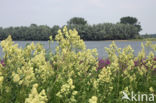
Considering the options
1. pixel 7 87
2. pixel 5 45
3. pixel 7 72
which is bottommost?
pixel 7 87

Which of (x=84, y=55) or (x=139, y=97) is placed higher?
(x=84, y=55)

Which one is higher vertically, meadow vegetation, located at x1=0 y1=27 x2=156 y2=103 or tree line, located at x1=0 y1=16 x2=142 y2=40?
tree line, located at x1=0 y1=16 x2=142 y2=40

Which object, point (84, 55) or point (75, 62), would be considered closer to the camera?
point (84, 55)

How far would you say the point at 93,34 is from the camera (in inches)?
1396

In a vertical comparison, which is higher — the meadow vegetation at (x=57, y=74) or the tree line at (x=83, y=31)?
the tree line at (x=83, y=31)

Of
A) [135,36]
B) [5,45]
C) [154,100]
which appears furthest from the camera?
[135,36]

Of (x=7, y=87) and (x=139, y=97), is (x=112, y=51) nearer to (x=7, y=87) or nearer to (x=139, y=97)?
(x=139, y=97)

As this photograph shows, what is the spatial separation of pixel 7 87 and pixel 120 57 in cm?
273

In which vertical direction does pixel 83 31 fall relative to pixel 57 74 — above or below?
above

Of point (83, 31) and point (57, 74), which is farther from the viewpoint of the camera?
point (83, 31)

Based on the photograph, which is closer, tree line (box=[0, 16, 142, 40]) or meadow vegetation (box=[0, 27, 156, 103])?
meadow vegetation (box=[0, 27, 156, 103])

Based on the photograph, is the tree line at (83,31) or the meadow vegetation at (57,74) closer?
the meadow vegetation at (57,74)

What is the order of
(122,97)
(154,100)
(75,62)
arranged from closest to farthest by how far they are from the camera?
(122,97) → (154,100) → (75,62)

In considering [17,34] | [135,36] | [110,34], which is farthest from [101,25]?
[17,34]
